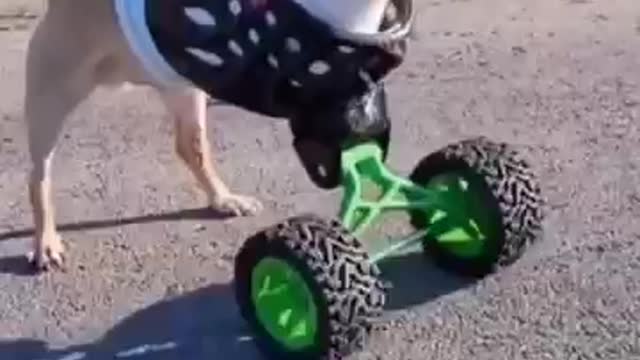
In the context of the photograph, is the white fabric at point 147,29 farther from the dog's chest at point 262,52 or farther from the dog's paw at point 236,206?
the dog's paw at point 236,206

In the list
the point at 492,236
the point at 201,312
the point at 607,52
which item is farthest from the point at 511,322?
the point at 607,52

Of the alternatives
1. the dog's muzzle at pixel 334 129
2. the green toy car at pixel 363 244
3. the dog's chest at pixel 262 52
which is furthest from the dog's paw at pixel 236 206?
the dog's chest at pixel 262 52

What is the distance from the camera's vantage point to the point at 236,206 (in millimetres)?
3746

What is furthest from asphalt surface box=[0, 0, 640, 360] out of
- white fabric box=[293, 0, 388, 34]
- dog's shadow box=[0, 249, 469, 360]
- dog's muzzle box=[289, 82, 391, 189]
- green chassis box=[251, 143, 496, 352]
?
white fabric box=[293, 0, 388, 34]

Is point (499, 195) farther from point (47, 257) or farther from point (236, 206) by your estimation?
point (47, 257)

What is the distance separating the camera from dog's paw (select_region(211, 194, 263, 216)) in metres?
3.75

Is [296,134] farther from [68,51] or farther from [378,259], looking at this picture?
[68,51]

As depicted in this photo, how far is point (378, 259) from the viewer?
10.6 feet

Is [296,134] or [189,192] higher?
[296,134]

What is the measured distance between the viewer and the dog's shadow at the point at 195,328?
3184mm

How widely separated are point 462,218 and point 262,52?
0.66 meters

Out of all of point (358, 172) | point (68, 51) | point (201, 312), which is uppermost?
point (68, 51)

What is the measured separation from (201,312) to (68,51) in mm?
618

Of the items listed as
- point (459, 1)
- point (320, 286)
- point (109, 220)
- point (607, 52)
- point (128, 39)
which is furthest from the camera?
point (459, 1)
